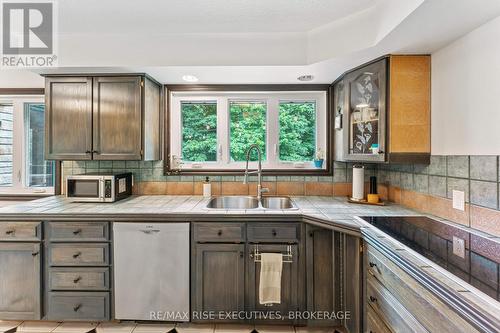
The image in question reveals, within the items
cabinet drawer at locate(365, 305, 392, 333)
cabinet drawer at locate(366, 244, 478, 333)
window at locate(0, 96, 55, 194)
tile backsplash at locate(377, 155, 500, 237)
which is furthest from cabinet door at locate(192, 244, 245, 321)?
window at locate(0, 96, 55, 194)

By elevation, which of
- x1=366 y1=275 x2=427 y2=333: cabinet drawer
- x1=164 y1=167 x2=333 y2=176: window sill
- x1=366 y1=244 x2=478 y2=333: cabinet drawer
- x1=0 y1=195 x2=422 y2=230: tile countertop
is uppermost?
x1=164 y1=167 x2=333 y2=176: window sill

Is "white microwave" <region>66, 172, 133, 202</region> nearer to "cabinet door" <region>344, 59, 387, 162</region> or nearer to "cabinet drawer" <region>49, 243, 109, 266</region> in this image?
"cabinet drawer" <region>49, 243, 109, 266</region>

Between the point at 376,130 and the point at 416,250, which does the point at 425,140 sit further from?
the point at 416,250

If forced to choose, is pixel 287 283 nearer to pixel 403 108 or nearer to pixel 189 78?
pixel 403 108

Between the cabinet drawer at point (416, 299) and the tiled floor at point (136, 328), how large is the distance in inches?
34.8

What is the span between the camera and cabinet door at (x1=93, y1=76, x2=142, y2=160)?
216 cm

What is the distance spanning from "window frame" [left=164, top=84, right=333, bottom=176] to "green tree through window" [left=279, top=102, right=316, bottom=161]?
0.05 metres

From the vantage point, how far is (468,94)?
146cm

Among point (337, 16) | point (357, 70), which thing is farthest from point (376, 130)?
point (337, 16)

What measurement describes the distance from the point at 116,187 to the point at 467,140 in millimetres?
2595

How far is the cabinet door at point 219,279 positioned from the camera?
186 centimetres

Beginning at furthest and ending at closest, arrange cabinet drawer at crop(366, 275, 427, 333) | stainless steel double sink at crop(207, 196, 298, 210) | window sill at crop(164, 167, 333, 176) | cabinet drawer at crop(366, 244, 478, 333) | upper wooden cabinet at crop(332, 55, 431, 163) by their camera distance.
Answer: window sill at crop(164, 167, 333, 176) < stainless steel double sink at crop(207, 196, 298, 210) < upper wooden cabinet at crop(332, 55, 431, 163) < cabinet drawer at crop(366, 275, 427, 333) < cabinet drawer at crop(366, 244, 478, 333)

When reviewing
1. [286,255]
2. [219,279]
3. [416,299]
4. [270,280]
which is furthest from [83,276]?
[416,299]

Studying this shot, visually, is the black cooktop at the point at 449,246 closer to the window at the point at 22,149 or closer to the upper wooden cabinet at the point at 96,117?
the upper wooden cabinet at the point at 96,117
